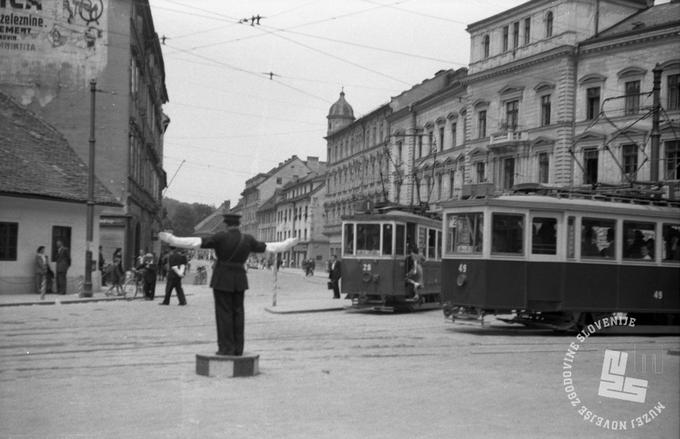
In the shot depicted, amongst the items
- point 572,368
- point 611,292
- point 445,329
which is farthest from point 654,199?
point 572,368

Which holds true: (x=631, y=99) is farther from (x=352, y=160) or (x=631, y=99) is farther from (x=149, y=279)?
(x=352, y=160)

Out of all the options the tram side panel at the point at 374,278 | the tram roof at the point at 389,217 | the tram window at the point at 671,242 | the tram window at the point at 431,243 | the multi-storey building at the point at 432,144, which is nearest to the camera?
the tram window at the point at 671,242

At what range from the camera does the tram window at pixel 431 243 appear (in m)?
22.1

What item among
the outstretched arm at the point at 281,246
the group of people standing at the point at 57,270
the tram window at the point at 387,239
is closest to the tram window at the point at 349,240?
the tram window at the point at 387,239

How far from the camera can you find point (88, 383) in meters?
8.38

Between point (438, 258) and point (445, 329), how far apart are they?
7152 mm

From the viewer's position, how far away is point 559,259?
1488 centimetres

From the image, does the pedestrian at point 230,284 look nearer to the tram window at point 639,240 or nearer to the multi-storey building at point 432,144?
the tram window at point 639,240

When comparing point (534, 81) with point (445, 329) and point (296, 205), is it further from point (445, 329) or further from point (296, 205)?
point (296, 205)

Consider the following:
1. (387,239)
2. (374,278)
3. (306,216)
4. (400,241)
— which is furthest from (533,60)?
(306,216)

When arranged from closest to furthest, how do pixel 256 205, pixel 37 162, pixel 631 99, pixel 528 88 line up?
pixel 631 99, pixel 37 162, pixel 528 88, pixel 256 205

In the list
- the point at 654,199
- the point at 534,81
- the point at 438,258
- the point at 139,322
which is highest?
the point at 534,81

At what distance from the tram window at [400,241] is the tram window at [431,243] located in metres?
1.82

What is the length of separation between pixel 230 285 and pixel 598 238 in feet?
29.9
